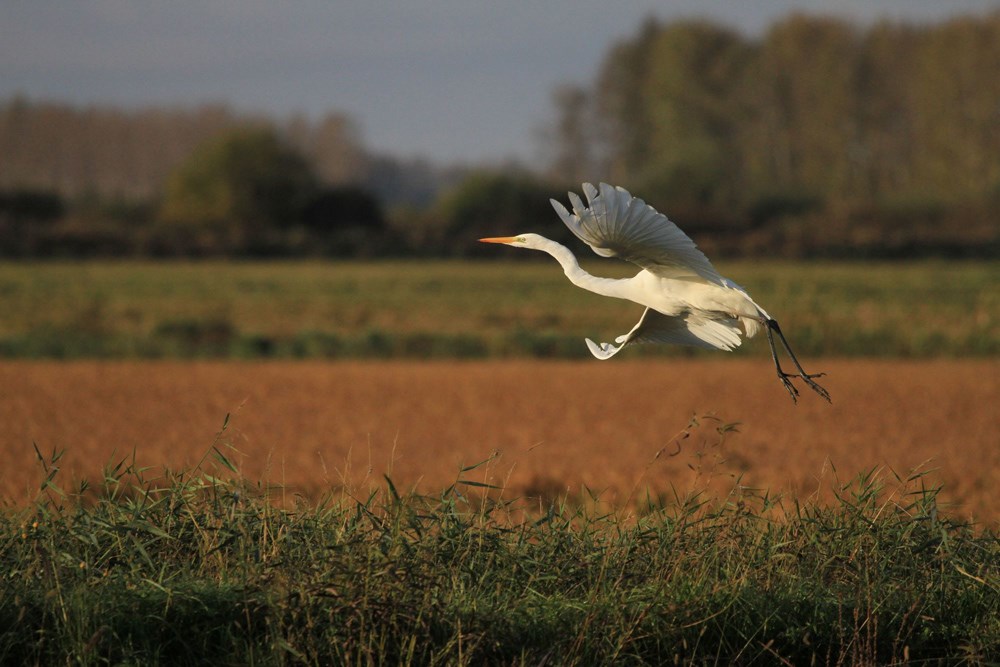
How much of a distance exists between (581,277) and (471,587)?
137 cm

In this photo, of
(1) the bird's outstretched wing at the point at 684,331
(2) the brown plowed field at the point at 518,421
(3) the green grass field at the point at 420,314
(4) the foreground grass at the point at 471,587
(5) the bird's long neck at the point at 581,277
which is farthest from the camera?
(3) the green grass field at the point at 420,314

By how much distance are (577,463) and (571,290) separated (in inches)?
879

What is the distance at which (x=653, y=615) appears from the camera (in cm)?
439

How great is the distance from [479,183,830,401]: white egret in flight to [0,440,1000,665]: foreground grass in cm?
79

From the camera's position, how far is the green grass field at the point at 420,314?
73.9 feet

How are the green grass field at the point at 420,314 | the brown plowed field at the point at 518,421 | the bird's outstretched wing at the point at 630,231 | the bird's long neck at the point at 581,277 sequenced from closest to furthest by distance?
the bird's outstretched wing at the point at 630,231 < the bird's long neck at the point at 581,277 < the brown plowed field at the point at 518,421 < the green grass field at the point at 420,314

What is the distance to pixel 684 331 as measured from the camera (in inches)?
226

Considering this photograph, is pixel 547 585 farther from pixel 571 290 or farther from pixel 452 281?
pixel 452 281

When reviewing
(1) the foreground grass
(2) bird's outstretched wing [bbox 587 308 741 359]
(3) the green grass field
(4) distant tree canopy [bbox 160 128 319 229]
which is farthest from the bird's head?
(4) distant tree canopy [bbox 160 128 319 229]

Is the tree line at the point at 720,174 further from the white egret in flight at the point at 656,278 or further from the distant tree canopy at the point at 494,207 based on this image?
the white egret in flight at the point at 656,278

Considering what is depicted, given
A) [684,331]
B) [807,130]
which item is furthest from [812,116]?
[684,331]

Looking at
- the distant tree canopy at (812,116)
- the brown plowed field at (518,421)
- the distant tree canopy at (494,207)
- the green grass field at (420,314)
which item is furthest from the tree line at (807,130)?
the brown plowed field at (518,421)

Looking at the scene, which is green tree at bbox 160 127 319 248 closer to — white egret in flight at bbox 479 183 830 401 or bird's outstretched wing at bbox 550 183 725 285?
white egret in flight at bbox 479 183 830 401

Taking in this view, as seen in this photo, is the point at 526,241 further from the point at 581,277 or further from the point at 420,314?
the point at 420,314
